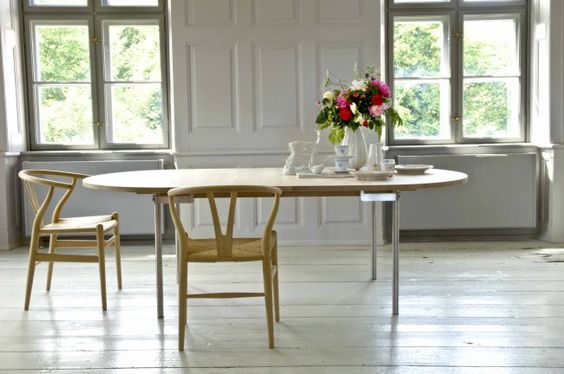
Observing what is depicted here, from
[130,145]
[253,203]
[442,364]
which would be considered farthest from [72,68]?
[442,364]

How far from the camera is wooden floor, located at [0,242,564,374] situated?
2.80 m

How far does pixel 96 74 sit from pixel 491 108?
3.25 meters

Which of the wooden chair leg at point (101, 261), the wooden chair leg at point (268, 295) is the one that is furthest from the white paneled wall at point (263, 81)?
the wooden chair leg at point (268, 295)

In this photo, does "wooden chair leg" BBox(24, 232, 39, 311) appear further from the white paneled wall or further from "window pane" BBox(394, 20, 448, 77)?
"window pane" BBox(394, 20, 448, 77)

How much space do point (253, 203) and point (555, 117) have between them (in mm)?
2424

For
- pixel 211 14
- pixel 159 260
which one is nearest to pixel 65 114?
pixel 211 14

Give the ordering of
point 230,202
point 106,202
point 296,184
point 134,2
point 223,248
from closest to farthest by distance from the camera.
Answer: point 230,202 < point 223,248 < point 296,184 < point 106,202 < point 134,2

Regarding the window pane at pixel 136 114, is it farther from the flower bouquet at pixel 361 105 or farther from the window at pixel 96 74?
the flower bouquet at pixel 361 105

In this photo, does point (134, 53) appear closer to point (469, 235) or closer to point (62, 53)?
point (62, 53)

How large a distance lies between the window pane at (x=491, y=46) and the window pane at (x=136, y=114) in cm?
257

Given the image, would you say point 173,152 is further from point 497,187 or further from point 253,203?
point 497,187

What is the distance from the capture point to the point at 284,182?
3328mm

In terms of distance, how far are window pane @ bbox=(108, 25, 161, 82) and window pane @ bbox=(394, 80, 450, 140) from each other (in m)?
1.99

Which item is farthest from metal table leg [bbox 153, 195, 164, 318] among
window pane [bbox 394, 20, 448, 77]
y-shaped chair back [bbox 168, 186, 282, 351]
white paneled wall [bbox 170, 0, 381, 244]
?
window pane [bbox 394, 20, 448, 77]
